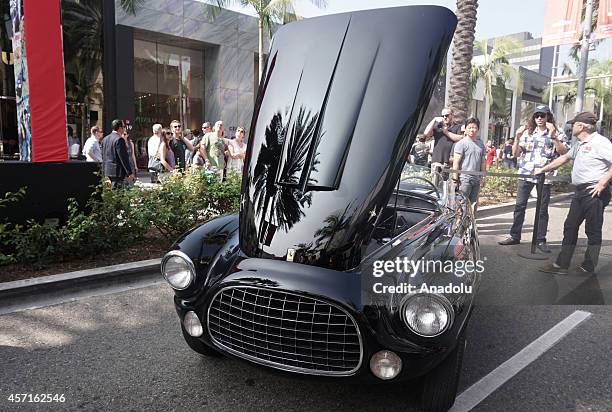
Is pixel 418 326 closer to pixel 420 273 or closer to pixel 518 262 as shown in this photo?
pixel 420 273

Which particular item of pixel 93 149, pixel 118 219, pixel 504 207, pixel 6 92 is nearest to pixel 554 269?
pixel 504 207

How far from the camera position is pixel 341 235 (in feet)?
8.17

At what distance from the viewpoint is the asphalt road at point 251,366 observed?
8.52 ft

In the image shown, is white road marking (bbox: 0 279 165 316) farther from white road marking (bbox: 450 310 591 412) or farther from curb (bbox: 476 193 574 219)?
curb (bbox: 476 193 574 219)

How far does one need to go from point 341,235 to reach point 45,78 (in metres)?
4.87

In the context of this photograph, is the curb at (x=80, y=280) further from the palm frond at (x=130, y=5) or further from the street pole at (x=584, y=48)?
the palm frond at (x=130, y=5)

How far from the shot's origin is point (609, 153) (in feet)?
14.4

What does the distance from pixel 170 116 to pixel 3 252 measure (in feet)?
52.1

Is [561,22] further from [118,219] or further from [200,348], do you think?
[118,219]

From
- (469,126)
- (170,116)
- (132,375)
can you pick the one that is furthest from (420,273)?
(170,116)

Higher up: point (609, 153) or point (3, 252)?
point (609, 153)

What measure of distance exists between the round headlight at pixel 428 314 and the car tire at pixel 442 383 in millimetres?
317

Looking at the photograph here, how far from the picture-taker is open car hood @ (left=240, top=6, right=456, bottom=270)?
260 centimetres

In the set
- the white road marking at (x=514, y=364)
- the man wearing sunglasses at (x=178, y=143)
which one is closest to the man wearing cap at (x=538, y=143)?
the white road marking at (x=514, y=364)
